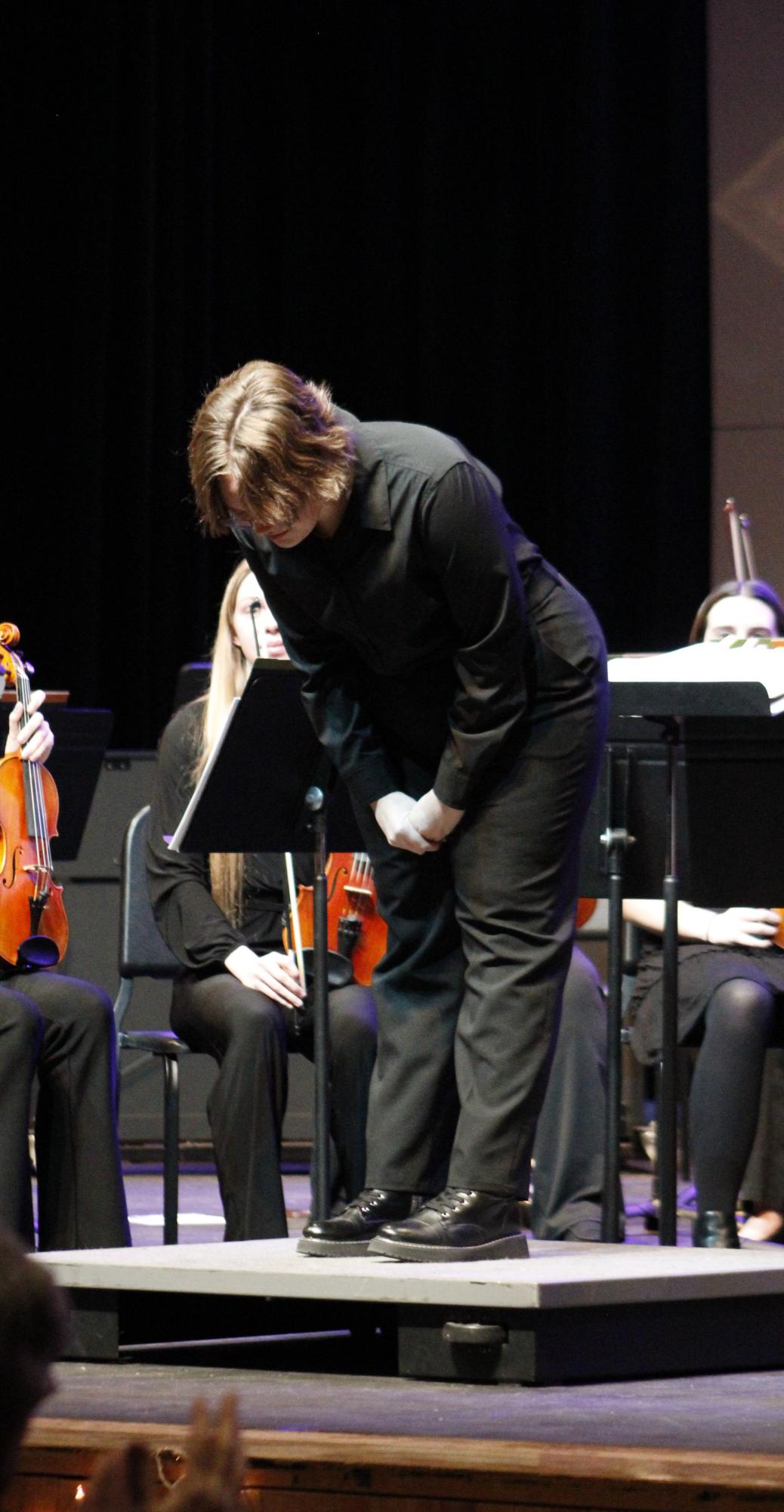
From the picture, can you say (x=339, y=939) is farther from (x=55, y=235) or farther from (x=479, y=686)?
(x=55, y=235)

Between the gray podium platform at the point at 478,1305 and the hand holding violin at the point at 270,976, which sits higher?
the hand holding violin at the point at 270,976

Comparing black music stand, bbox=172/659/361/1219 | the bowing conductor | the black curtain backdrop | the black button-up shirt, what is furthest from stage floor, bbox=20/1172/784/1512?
the black curtain backdrop

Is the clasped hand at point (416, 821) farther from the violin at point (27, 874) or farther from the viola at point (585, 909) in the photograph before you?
the viola at point (585, 909)

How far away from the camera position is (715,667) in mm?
2936

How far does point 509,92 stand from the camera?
596 centimetres

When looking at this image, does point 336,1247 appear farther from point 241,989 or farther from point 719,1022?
point 719,1022

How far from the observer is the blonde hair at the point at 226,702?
11.6 feet

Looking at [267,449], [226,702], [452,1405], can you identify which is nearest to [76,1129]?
[226,702]

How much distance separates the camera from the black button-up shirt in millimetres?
2410

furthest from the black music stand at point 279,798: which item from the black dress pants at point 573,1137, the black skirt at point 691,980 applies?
the black skirt at point 691,980

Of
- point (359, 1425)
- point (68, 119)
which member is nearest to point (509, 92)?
→ point (68, 119)

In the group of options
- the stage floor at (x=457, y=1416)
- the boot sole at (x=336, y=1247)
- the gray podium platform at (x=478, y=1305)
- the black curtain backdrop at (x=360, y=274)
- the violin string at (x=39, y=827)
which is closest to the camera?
the stage floor at (x=457, y=1416)

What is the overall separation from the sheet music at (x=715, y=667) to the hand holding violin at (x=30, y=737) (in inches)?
36.3

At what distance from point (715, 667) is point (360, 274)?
3.47 meters
